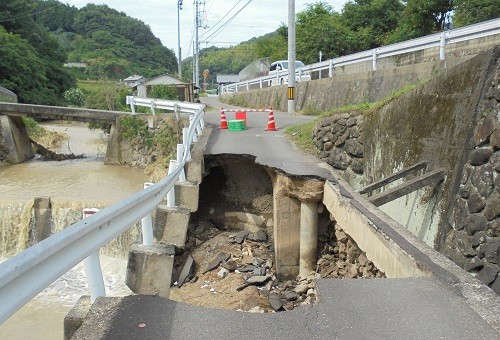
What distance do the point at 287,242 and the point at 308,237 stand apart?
0.55 m

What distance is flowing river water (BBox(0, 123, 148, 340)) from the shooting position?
9.19 metres

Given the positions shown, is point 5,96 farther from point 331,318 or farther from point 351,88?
point 331,318

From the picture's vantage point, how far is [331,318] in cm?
311

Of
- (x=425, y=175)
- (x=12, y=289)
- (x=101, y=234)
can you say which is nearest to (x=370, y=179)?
(x=425, y=175)

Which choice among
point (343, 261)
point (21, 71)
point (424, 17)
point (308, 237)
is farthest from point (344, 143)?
point (21, 71)

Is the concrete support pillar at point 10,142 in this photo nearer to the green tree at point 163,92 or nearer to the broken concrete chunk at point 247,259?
the green tree at point 163,92

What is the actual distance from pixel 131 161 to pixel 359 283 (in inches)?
716

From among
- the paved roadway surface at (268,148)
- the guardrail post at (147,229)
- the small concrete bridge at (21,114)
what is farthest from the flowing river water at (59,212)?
the guardrail post at (147,229)

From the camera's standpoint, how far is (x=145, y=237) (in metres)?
4.51

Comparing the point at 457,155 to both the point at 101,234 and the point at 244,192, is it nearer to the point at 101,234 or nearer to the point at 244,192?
the point at 101,234

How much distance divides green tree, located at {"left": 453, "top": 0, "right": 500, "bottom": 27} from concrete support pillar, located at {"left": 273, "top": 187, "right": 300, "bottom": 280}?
A: 16.0m

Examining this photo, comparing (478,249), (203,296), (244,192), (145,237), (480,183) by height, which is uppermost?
(480,183)

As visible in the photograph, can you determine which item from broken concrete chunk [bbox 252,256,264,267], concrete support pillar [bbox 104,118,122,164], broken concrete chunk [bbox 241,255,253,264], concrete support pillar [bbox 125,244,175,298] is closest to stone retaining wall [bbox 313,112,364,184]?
broken concrete chunk [bbox 252,256,264,267]

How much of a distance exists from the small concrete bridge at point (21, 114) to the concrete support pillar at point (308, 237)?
14330 millimetres
